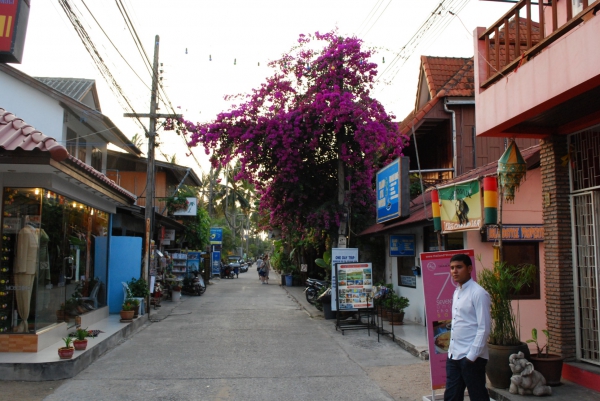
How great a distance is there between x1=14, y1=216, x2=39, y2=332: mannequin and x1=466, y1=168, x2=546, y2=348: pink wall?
8604mm

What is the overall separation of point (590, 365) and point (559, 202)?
2.35 metres

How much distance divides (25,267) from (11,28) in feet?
13.6

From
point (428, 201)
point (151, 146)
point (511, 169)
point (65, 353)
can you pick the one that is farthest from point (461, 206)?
point (151, 146)

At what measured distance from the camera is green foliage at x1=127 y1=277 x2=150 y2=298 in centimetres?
1545

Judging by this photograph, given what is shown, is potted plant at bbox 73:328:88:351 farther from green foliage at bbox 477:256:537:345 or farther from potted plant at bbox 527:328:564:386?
potted plant at bbox 527:328:564:386

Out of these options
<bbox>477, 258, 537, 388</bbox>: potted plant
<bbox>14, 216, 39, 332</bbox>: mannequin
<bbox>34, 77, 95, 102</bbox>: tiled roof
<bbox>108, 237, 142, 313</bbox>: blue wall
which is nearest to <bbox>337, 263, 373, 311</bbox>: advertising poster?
<bbox>477, 258, 537, 388</bbox>: potted plant

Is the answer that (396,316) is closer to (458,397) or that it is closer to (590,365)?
(590,365)

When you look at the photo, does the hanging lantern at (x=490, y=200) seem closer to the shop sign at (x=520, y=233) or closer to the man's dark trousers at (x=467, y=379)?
the man's dark trousers at (x=467, y=379)

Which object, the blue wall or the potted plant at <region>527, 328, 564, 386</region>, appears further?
the blue wall

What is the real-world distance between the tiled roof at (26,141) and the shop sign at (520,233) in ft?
27.2

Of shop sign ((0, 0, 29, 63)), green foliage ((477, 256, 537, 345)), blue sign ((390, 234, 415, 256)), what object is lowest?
green foliage ((477, 256, 537, 345))

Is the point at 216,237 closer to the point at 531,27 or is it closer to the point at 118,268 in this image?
the point at 118,268

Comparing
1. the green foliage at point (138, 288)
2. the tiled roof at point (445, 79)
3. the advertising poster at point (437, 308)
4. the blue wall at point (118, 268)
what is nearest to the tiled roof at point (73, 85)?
the blue wall at point (118, 268)

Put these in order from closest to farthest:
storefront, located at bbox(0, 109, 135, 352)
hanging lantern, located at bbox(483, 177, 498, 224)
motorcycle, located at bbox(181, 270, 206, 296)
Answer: hanging lantern, located at bbox(483, 177, 498, 224) → storefront, located at bbox(0, 109, 135, 352) → motorcycle, located at bbox(181, 270, 206, 296)
